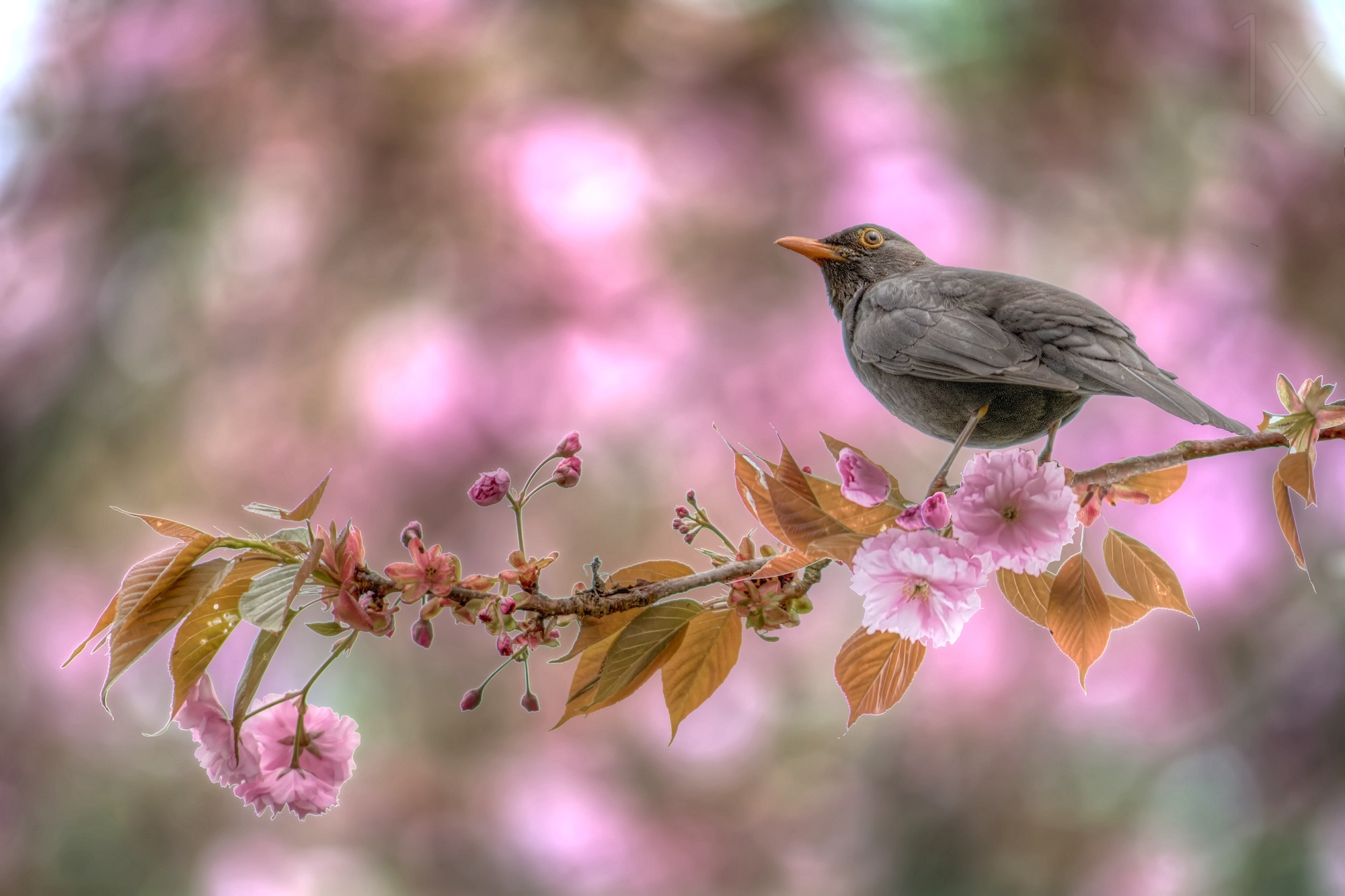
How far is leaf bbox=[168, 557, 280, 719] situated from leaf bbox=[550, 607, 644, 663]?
171 millimetres

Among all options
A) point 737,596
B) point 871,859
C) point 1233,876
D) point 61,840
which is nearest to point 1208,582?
point 1233,876

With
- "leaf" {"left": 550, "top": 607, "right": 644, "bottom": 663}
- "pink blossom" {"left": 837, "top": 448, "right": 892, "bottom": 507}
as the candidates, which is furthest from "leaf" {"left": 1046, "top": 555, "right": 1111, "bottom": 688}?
"leaf" {"left": 550, "top": 607, "right": 644, "bottom": 663}

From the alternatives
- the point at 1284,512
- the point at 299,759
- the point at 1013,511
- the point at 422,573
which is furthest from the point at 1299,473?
the point at 299,759

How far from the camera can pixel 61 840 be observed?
1950mm

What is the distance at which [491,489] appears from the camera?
564 mm

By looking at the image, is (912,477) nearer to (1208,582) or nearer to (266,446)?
(1208,582)

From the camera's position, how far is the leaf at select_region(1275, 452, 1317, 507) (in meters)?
0.53

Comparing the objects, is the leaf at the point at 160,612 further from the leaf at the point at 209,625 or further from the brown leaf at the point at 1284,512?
the brown leaf at the point at 1284,512

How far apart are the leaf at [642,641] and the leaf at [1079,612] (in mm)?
198

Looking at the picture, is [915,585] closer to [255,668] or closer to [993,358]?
[993,358]

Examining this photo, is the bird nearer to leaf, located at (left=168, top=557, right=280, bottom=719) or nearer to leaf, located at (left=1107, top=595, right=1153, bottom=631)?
leaf, located at (left=1107, top=595, right=1153, bottom=631)

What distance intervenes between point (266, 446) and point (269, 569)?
1593 mm

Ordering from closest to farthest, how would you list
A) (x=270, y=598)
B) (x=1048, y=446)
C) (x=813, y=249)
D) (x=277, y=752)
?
(x=270, y=598), (x=277, y=752), (x=1048, y=446), (x=813, y=249)

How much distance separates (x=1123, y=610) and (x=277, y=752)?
490mm
